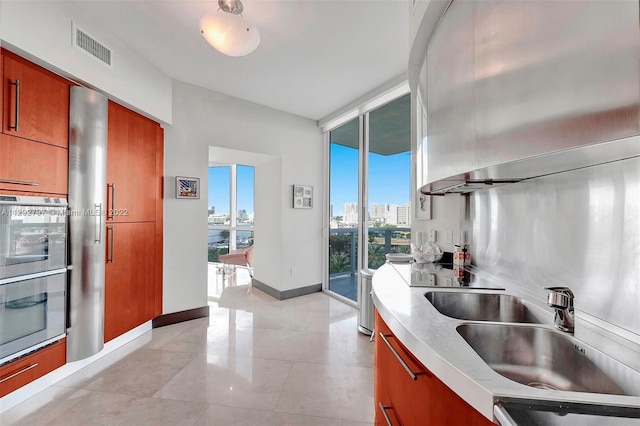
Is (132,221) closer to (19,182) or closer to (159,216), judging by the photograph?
(159,216)

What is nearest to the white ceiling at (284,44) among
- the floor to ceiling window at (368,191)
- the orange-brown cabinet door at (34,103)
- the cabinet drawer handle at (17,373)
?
the floor to ceiling window at (368,191)

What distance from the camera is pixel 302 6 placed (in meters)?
2.06

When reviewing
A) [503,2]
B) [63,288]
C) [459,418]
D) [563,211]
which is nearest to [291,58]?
[503,2]

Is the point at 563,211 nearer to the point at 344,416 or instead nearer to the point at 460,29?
the point at 460,29

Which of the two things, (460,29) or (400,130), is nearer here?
(460,29)

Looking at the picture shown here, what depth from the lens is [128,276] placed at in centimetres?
268

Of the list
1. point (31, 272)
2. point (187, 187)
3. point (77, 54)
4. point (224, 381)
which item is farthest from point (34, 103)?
point (224, 381)

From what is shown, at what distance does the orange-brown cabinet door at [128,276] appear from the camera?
97.9 inches

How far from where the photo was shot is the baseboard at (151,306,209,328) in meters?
3.07

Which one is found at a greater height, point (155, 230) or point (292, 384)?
point (155, 230)

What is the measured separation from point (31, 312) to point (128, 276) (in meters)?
0.81

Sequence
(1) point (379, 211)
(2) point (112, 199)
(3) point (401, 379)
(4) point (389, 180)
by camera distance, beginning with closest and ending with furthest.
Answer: (3) point (401, 379)
(2) point (112, 199)
(4) point (389, 180)
(1) point (379, 211)

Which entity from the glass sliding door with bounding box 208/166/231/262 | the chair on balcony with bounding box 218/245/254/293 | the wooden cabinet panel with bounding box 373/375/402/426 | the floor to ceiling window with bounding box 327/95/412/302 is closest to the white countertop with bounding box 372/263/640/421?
the wooden cabinet panel with bounding box 373/375/402/426

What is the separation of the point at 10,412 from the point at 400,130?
406 cm
